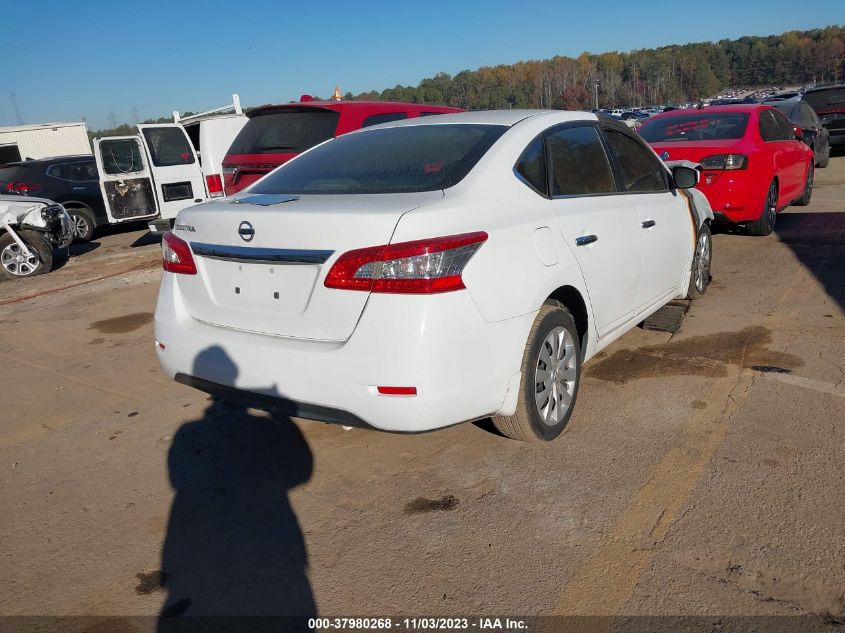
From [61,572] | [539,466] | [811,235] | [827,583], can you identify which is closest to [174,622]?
[61,572]

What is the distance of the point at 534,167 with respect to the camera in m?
3.43

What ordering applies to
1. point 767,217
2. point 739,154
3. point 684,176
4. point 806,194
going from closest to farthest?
point 684,176 < point 739,154 < point 767,217 < point 806,194

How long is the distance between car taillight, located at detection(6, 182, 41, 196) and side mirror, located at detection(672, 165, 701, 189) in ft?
37.1

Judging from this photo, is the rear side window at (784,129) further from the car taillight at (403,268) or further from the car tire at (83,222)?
the car tire at (83,222)

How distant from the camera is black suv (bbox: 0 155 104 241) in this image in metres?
12.0

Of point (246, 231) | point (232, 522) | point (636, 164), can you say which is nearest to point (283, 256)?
point (246, 231)

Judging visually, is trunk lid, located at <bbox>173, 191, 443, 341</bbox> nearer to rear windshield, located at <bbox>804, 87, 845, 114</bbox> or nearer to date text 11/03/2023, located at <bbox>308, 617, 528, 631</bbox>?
date text 11/03/2023, located at <bbox>308, 617, 528, 631</bbox>

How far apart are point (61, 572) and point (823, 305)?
5.57 m

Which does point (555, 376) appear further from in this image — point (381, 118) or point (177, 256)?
point (381, 118)

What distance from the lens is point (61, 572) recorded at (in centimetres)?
269

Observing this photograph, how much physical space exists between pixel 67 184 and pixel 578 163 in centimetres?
1138

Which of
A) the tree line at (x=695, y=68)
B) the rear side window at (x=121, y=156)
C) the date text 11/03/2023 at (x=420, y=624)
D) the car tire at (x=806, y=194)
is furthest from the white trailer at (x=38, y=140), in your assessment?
the tree line at (x=695, y=68)

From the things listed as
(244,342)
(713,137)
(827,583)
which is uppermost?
(713,137)

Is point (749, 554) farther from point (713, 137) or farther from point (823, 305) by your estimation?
point (713, 137)
